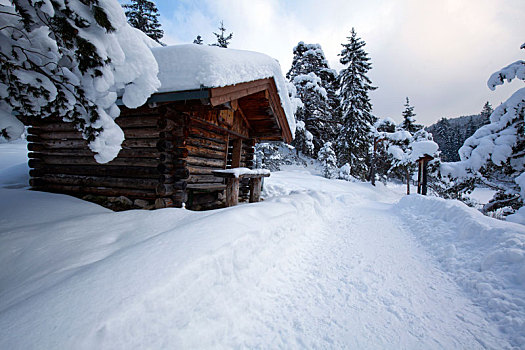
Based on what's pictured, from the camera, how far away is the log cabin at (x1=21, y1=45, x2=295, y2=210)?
4223 millimetres

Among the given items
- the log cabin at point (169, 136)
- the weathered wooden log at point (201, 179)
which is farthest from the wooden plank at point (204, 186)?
the weathered wooden log at point (201, 179)

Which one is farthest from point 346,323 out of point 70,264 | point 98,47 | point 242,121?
point 242,121

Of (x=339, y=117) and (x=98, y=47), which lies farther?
(x=339, y=117)

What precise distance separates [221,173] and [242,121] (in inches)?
153

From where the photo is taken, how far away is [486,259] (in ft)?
8.89

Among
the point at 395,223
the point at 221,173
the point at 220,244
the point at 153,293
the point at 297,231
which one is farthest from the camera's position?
the point at 395,223

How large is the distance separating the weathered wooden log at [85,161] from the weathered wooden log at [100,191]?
0.62 m

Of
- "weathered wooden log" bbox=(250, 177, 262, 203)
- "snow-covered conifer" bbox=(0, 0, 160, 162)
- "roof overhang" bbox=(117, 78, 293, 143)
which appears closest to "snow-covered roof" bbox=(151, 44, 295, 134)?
"roof overhang" bbox=(117, 78, 293, 143)

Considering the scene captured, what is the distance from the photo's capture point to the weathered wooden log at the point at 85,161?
4.98m

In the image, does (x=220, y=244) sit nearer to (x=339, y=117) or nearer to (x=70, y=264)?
(x=70, y=264)

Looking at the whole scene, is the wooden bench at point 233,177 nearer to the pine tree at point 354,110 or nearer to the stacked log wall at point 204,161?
the stacked log wall at point 204,161

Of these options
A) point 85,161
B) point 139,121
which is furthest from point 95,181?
point 139,121

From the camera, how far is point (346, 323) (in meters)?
1.93

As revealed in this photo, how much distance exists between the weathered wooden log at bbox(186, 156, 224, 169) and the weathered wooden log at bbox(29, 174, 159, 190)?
124 cm
